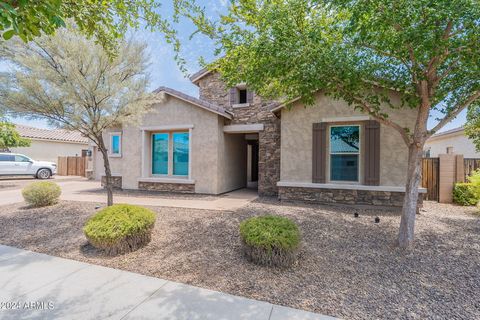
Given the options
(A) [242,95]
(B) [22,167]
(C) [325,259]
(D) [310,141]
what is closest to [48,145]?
(B) [22,167]

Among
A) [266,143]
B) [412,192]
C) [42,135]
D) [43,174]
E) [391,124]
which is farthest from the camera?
[42,135]

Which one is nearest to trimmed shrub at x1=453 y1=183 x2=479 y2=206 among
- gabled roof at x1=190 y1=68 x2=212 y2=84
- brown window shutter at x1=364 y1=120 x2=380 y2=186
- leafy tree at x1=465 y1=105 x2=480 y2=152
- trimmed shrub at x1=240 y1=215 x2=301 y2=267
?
leafy tree at x1=465 y1=105 x2=480 y2=152

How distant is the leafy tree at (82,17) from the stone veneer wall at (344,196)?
6149mm

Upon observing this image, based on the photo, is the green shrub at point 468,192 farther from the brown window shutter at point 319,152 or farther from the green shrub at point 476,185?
the brown window shutter at point 319,152

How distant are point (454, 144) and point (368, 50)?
15.3 m

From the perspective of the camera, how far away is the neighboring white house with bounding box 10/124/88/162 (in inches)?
798

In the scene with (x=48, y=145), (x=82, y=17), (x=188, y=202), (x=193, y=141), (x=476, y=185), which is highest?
(x=82, y=17)

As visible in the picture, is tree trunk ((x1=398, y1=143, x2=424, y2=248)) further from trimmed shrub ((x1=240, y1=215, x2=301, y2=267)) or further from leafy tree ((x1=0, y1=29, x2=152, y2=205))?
leafy tree ((x1=0, y1=29, x2=152, y2=205))

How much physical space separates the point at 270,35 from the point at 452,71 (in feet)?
12.3

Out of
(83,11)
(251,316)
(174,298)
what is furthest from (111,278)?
(83,11)

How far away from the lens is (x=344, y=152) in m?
7.91

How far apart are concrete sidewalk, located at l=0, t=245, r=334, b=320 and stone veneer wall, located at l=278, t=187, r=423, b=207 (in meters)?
5.66

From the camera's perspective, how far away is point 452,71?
4.52 meters

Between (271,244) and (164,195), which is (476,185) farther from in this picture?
(164,195)
